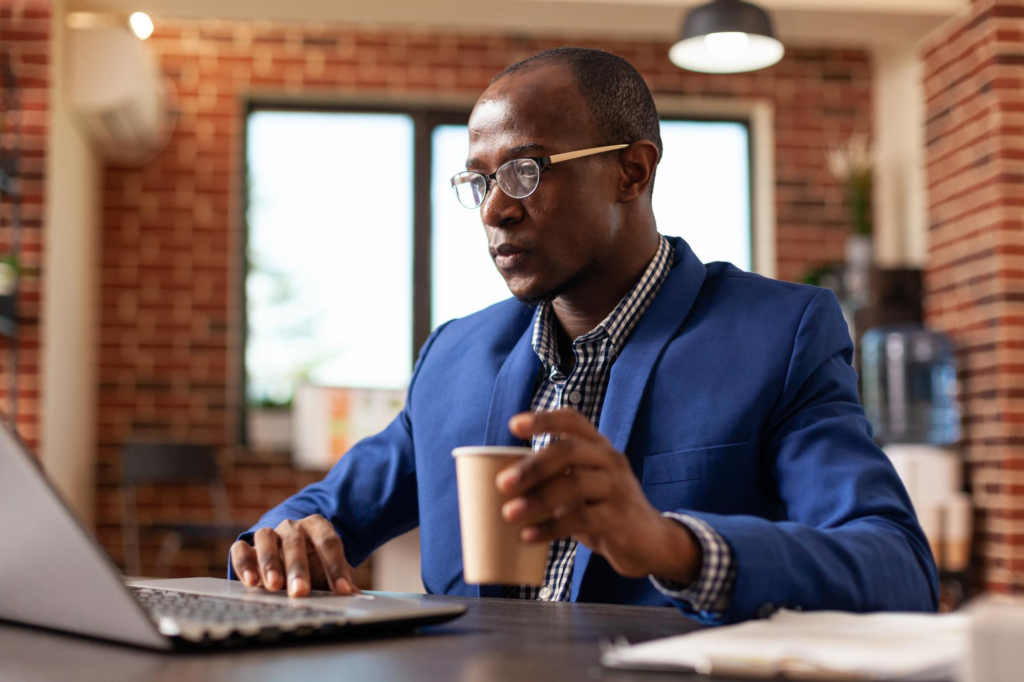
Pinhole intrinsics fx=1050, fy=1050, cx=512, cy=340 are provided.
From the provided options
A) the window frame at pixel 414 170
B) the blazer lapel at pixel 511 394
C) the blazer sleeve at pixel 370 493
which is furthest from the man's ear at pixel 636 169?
the window frame at pixel 414 170

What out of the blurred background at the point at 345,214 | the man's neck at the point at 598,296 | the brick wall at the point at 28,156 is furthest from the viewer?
the blurred background at the point at 345,214

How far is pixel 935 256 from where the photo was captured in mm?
4867

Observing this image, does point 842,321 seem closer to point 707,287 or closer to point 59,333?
point 707,287

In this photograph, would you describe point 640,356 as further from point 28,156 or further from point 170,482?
point 170,482

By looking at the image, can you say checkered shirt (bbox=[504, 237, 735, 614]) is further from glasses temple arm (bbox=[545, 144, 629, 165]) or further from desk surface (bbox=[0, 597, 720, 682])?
desk surface (bbox=[0, 597, 720, 682])

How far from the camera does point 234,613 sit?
831 mm

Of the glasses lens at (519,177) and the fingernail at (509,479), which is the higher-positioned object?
the glasses lens at (519,177)

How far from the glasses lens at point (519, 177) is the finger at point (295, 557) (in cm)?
53

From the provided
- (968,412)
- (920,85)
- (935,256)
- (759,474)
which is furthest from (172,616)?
(920,85)

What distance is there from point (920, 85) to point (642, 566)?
492cm

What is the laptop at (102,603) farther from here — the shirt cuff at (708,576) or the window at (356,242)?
the window at (356,242)

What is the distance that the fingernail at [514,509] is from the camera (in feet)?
2.43

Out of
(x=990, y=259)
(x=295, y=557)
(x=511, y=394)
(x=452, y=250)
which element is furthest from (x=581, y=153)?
(x=452, y=250)

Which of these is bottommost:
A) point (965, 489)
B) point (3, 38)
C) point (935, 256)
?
point (965, 489)
